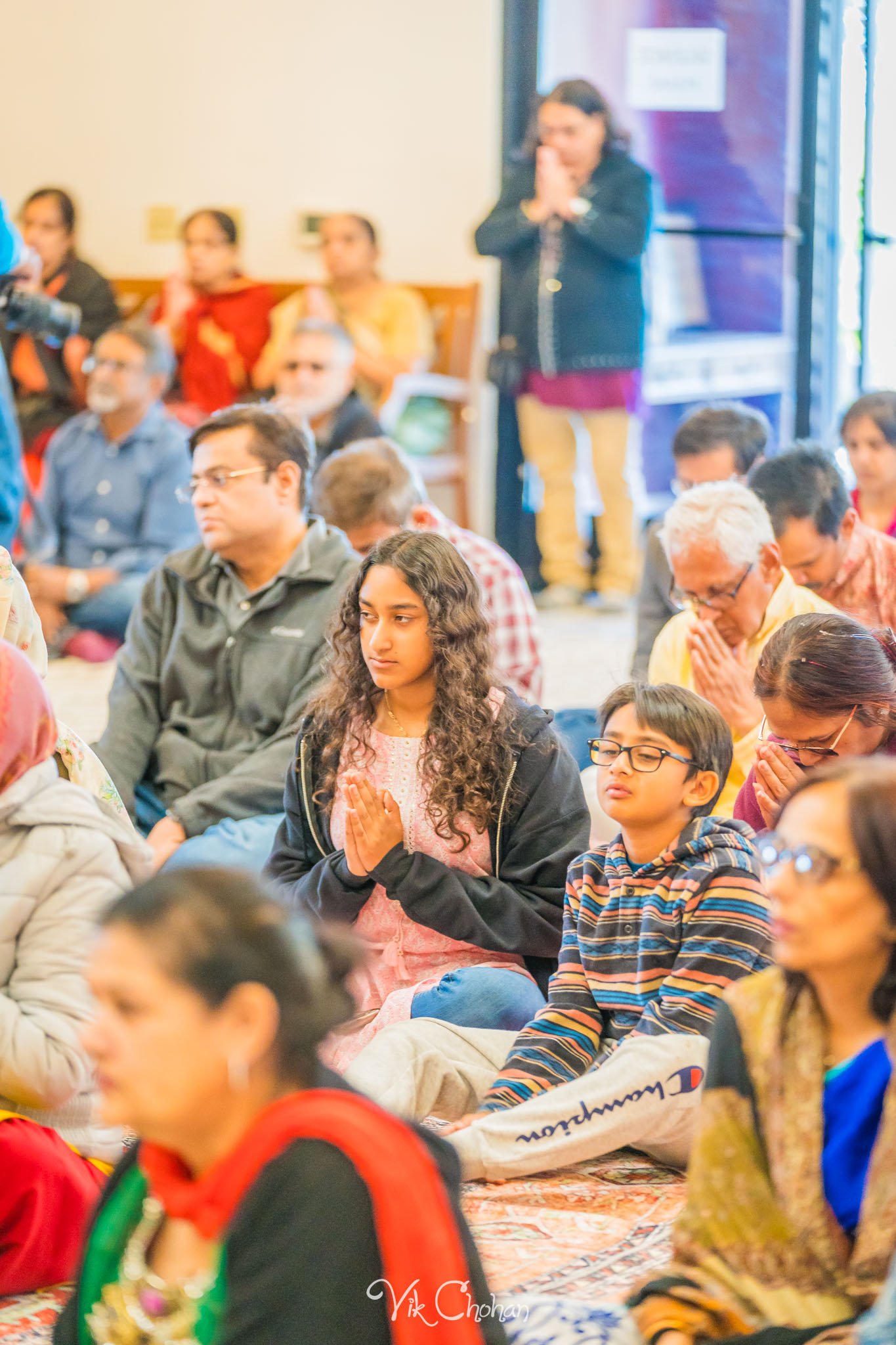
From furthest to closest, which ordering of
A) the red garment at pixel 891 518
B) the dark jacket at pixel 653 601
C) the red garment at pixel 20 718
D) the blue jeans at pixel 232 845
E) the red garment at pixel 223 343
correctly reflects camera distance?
the red garment at pixel 223 343 < the red garment at pixel 891 518 < the dark jacket at pixel 653 601 < the blue jeans at pixel 232 845 < the red garment at pixel 20 718

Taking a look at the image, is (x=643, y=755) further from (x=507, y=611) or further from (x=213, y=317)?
(x=213, y=317)

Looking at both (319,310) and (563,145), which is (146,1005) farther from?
(319,310)

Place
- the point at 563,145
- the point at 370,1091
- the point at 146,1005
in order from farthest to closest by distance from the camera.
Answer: the point at 563,145 → the point at 370,1091 → the point at 146,1005

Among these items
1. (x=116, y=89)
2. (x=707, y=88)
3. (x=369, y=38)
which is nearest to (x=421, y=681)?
(x=707, y=88)

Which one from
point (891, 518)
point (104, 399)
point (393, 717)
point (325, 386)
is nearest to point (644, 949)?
point (393, 717)

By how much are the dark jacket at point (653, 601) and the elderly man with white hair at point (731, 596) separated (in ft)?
2.01

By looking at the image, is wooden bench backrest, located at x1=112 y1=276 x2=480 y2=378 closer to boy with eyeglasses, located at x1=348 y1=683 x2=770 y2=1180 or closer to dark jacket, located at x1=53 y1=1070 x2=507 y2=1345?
boy with eyeglasses, located at x1=348 y1=683 x2=770 y2=1180

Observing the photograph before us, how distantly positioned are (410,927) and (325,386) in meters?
2.89

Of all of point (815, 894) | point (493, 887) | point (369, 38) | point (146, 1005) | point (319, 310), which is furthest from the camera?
point (369, 38)

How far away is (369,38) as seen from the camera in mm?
6605

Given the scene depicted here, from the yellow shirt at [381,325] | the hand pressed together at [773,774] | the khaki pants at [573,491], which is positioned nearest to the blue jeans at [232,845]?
the hand pressed together at [773,774]

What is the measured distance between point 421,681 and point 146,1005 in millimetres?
1324

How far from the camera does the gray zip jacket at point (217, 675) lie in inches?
122

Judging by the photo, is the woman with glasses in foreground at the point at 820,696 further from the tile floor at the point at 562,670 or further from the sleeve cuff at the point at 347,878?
the tile floor at the point at 562,670
